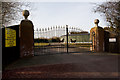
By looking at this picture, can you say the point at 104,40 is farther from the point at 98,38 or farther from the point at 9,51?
the point at 9,51

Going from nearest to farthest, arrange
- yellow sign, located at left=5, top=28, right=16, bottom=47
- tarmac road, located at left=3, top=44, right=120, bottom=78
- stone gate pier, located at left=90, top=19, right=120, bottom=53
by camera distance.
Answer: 1. tarmac road, located at left=3, top=44, right=120, bottom=78
2. yellow sign, located at left=5, top=28, right=16, bottom=47
3. stone gate pier, located at left=90, top=19, right=120, bottom=53

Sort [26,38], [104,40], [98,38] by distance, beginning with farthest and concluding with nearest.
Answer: [104,40] < [98,38] < [26,38]

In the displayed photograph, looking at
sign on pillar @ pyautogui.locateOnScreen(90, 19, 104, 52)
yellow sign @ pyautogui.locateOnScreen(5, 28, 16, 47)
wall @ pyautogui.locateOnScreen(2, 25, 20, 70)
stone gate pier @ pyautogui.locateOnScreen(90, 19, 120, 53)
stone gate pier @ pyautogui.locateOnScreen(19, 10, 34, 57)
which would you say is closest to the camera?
wall @ pyautogui.locateOnScreen(2, 25, 20, 70)

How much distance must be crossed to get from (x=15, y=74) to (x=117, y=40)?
29.7 feet

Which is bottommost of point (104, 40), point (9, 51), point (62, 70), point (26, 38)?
point (62, 70)

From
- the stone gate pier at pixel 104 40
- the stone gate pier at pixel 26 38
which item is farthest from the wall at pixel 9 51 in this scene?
the stone gate pier at pixel 104 40

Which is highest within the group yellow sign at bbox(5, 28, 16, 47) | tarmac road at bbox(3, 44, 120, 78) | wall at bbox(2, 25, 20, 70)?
yellow sign at bbox(5, 28, 16, 47)

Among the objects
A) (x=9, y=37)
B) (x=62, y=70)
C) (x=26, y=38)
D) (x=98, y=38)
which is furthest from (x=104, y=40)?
(x=9, y=37)

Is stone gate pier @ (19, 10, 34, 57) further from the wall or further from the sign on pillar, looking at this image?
the sign on pillar

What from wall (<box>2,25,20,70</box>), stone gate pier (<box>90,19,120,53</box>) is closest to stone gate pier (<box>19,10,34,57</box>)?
wall (<box>2,25,20,70</box>)

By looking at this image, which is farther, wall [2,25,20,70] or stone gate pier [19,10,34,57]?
stone gate pier [19,10,34,57]

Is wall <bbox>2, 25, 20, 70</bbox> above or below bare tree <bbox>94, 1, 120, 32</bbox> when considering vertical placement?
below

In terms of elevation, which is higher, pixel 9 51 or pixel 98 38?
pixel 98 38

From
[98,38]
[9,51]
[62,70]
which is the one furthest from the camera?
[98,38]
